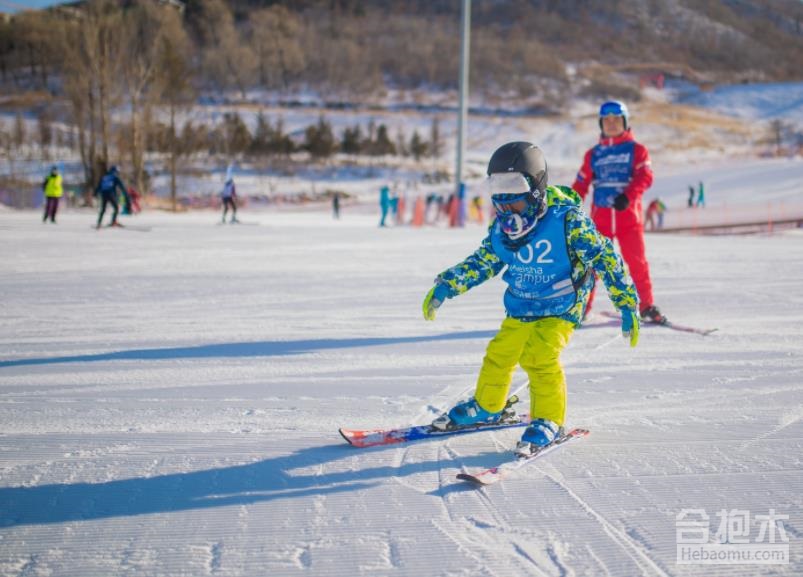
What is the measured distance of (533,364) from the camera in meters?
3.02

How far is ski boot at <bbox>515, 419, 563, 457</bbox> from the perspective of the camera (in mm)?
2893

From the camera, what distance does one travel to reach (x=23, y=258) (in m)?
9.46

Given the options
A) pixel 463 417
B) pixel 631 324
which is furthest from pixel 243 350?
pixel 631 324

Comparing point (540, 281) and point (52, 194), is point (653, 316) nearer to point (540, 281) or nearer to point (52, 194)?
point (540, 281)

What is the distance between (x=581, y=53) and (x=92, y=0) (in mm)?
103789

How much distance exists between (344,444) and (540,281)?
44.8 inches

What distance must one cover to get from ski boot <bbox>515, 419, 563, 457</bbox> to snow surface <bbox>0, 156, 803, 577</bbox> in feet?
0.26

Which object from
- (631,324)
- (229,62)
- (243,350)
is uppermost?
(229,62)

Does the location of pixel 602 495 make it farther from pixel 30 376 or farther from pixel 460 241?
pixel 460 241

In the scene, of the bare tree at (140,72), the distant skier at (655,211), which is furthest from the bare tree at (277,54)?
the distant skier at (655,211)

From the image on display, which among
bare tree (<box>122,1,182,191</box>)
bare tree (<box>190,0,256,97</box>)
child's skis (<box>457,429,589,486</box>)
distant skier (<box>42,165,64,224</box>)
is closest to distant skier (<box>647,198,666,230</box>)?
distant skier (<box>42,165,64,224</box>)

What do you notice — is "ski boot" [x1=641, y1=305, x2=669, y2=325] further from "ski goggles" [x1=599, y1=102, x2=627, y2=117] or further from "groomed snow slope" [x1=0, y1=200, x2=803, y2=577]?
"ski goggles" [x1=599, y1=102, x2=627, y2=117]

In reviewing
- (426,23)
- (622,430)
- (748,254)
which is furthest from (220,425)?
(426,23)

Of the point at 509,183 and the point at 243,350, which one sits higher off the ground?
the point at 509,183
